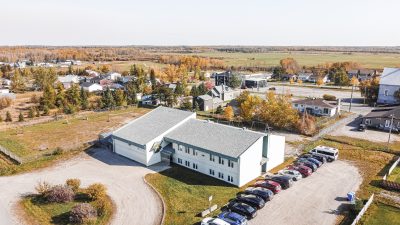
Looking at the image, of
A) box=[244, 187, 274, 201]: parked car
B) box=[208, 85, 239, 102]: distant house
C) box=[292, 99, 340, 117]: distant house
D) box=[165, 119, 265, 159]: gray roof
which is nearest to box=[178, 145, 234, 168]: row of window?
box=[165, 119, 265, 159]: gray roof

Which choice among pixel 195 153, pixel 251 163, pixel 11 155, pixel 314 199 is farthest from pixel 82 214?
pixel 11 155

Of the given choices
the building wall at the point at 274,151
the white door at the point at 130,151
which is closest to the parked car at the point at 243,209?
the building wall at the point at 274,151

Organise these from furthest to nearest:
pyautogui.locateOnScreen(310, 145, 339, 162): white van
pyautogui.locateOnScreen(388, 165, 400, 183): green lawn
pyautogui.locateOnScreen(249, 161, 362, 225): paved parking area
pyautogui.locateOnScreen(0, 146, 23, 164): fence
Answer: pyautogui.locateOnScreen(0, 146, 23, 164): fence → pyautogui.locateOnScreen(310, 145, 339, 162): white van → pyautogui.locateOnScreen(388, 165, 400, 183): green lawn → pyautogui.locateOnScreen(249, 161, 362, 225): paved parking area

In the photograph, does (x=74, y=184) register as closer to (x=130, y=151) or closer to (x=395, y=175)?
(x=130, y=151)

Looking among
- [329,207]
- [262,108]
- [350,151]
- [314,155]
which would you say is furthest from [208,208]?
[262,108]

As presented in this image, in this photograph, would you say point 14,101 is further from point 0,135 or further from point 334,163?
point 334,163

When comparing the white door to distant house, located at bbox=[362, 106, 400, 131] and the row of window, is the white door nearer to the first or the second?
the row of window
